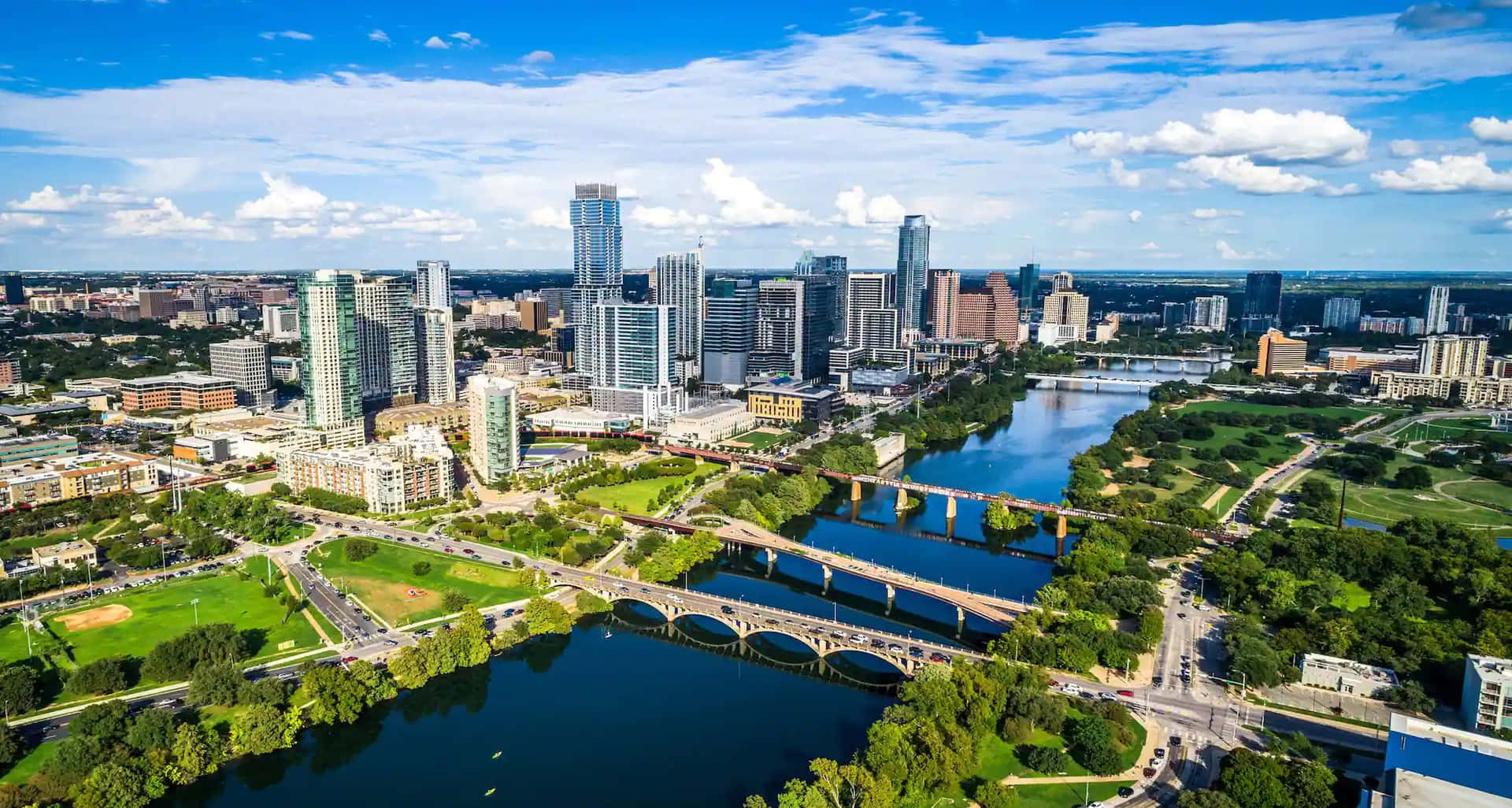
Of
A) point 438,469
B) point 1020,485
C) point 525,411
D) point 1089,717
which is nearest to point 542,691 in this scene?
point 1089,717

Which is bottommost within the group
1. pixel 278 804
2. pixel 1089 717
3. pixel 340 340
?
pixel 278 804

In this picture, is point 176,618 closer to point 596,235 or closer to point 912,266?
point 596,235

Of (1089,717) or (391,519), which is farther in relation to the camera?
(391,519)

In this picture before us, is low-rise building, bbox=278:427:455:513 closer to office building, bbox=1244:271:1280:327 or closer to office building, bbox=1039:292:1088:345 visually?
office building, bbox=1039:292:1088:345

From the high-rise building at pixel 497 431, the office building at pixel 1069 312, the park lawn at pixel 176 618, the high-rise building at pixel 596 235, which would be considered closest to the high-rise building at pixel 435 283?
the high-rise building at pixel 596 235

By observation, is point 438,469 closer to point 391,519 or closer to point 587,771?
point 391,519

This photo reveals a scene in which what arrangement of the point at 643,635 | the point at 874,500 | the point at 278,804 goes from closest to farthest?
the point at 278,804 < the point at 643,635 < the point at 874,500
